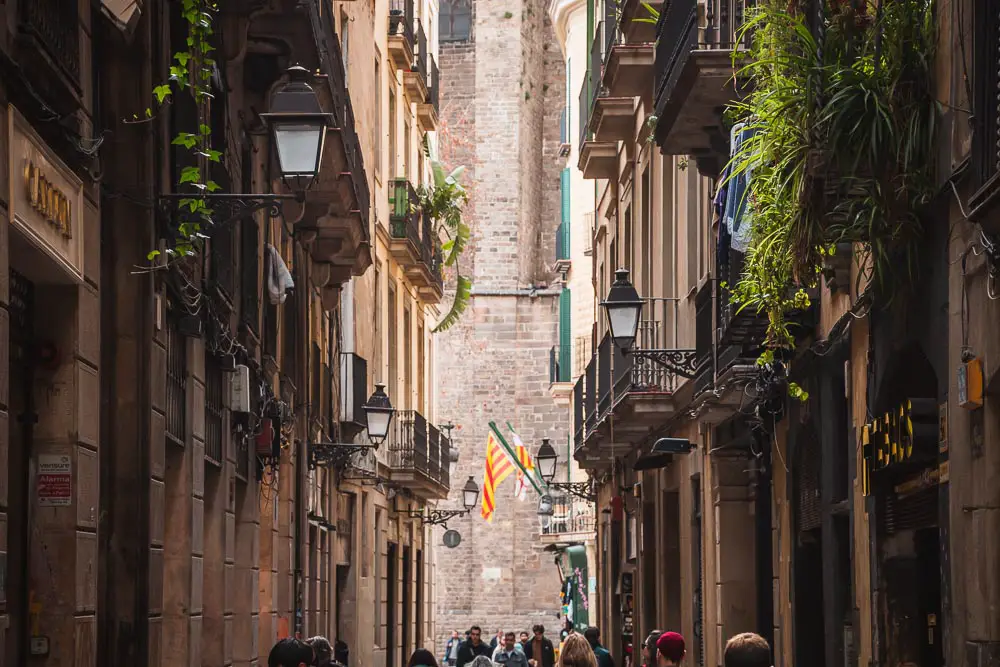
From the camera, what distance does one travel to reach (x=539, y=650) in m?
26.2

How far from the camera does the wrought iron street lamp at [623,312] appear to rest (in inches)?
671

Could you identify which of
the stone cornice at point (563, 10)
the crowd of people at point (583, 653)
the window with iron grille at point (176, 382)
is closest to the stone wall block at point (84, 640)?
the crowd of people at point (583, 653)

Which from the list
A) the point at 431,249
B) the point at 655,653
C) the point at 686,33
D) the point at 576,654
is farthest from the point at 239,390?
the point at 431,249

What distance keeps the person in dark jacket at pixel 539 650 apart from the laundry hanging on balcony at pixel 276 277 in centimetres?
918

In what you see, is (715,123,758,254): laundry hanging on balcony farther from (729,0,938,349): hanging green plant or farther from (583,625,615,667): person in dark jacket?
(583,625,615,667): person in dark jacket

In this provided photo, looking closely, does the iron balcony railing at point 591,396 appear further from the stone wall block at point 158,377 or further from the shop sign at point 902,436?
the stone wall block at point 158,377

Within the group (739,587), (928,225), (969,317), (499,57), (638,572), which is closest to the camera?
(969,317)

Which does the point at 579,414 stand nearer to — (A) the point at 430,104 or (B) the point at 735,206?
(A) the point at 430,104

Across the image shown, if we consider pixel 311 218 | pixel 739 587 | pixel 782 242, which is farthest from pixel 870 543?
pixel 311 218

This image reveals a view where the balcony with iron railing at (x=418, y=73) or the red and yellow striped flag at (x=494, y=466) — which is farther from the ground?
the balcony with iron railing at (x=418, y=73)

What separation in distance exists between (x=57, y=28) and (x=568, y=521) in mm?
42499

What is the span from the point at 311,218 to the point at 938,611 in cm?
1030

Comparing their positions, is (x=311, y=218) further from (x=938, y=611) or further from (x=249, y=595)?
(x=938, y=611)

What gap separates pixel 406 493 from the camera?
3566cm
